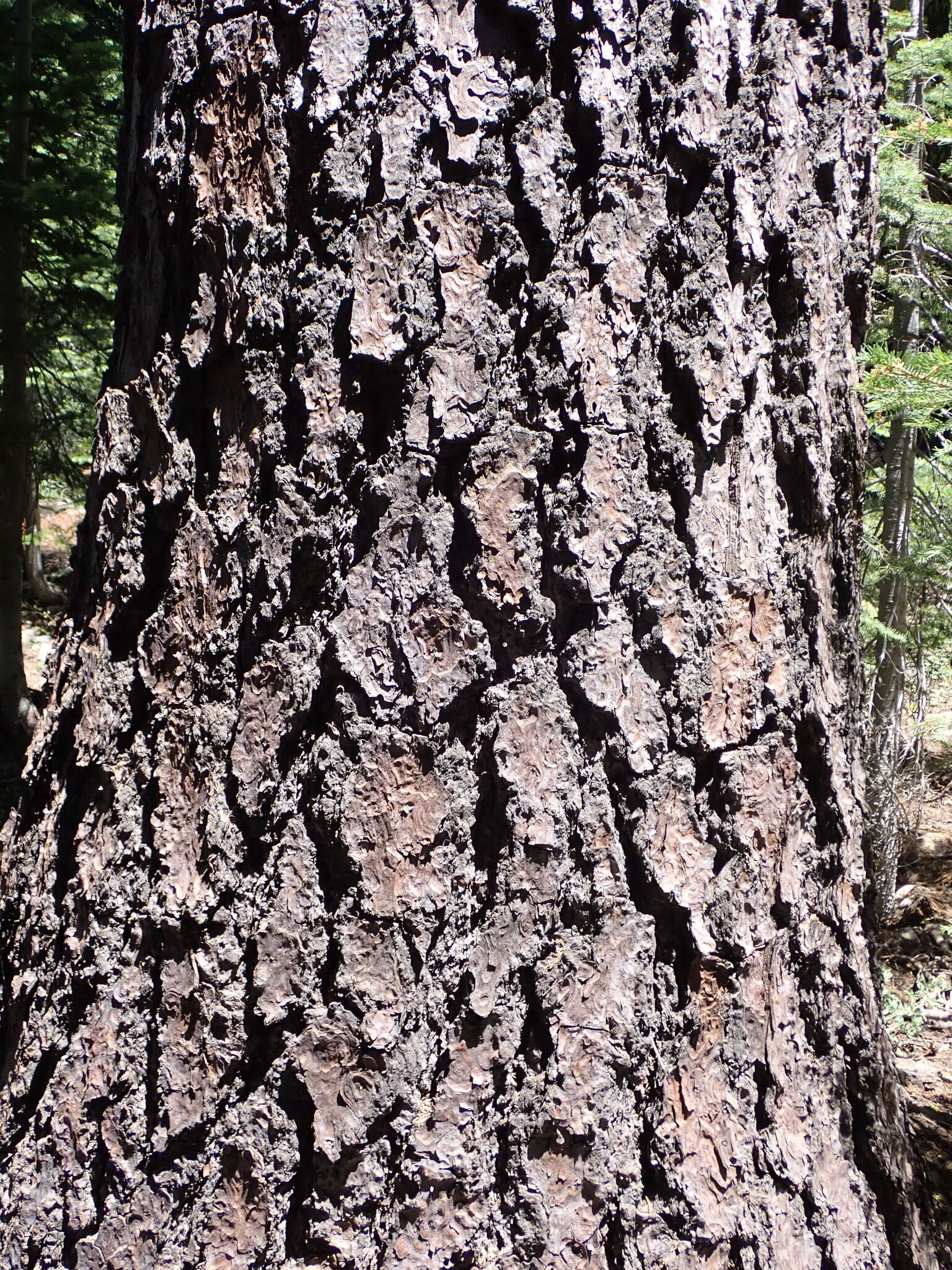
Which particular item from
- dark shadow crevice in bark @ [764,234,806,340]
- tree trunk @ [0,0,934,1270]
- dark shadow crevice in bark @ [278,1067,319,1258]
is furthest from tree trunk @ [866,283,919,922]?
dark shadow crevice in bark @ [278,1067,319,1258]

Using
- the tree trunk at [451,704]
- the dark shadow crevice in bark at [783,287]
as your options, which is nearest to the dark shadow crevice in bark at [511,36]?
the tree trunk at [451,704]

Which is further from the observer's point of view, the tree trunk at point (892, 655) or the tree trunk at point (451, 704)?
the tree trunk at point (892, 655)

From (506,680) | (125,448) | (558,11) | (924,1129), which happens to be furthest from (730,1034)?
(924,1129)

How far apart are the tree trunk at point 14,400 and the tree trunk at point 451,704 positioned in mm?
8427

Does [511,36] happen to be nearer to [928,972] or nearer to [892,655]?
[928,972]

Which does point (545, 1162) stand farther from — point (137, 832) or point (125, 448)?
point (125, 448)

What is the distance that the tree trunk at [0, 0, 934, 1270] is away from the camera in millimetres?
1070

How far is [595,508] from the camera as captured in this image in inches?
43.3

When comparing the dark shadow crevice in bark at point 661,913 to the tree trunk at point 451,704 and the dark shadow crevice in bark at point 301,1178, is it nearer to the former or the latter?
the tree trunk at point 451,704

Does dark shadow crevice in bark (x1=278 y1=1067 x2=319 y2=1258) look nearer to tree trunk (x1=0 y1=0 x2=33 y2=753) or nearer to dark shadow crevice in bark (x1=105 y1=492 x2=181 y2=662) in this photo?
dark shadow crevice in bark (x1=105 y1=492 x2=181 y2=662)

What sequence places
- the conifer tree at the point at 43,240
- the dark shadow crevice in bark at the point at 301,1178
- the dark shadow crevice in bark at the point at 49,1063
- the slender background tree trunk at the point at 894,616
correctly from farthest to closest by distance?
the conifer tree at the point at 43,240 → the slender background tree trunk at the point at 894,616 → the dark shadow crevice in bark at the point at 49,1063 → the dark shadow crevice in bark at the point at 301,1178

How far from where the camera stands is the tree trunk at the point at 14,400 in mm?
8711

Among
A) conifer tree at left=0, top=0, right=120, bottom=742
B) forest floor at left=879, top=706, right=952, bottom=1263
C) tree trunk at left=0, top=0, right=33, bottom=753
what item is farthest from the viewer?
tree trunk at left=0, top=0, right=33, bottom=753

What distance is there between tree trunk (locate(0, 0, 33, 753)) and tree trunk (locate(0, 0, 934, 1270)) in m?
8.43
